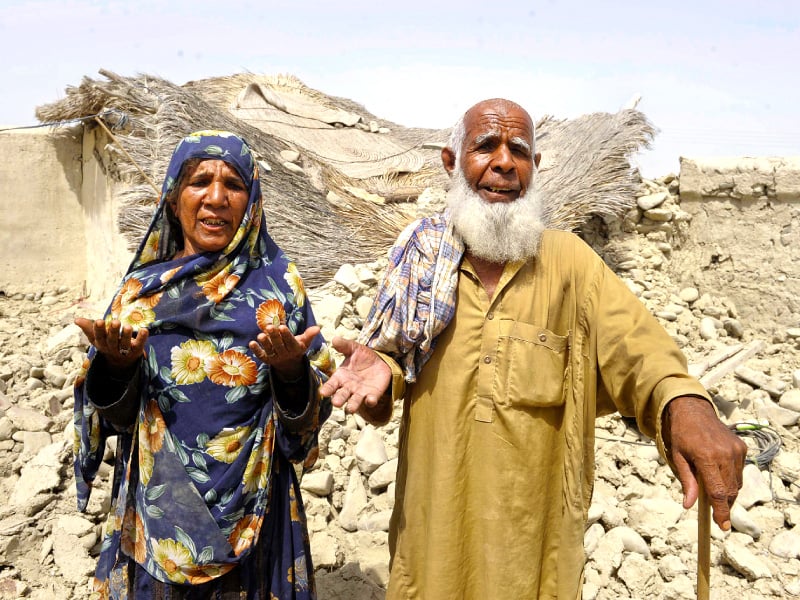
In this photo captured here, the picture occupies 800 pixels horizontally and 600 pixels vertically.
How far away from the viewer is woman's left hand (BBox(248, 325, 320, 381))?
1.67m

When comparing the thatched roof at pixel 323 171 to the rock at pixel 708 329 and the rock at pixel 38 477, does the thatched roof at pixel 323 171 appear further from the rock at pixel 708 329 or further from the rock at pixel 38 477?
the rock at pixel 38 477

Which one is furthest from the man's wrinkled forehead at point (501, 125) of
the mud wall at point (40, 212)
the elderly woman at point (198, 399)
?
the mud wall at point (40, 212)

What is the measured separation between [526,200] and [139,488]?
1424 millimetres

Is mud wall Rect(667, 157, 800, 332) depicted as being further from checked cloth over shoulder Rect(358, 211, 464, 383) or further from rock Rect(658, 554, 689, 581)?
checked cloth over shoulder Rect(358, 211, 464, 383)

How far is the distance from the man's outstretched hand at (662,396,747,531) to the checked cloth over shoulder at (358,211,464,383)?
2.21ft

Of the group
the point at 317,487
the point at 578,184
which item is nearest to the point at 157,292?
the point at 317,487

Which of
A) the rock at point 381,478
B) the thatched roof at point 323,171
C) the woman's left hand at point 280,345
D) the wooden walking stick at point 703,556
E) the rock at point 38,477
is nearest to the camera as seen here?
the wooden walking stick at point 703,556

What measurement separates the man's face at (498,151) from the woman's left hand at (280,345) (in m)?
0.68

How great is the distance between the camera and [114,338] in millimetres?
1629

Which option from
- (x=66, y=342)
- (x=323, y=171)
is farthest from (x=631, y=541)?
(x=323, y=171)

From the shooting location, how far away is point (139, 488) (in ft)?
6.26

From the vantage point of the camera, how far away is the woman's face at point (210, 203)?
1888 millimetres

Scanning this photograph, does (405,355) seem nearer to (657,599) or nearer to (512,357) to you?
(512,357)

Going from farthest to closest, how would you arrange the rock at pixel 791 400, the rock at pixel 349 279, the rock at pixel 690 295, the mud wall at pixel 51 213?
the mud wall at pixel 51 213, the rock at pixel 690 295, the rock at pixel 349 279, the rock at pixel 791 400
